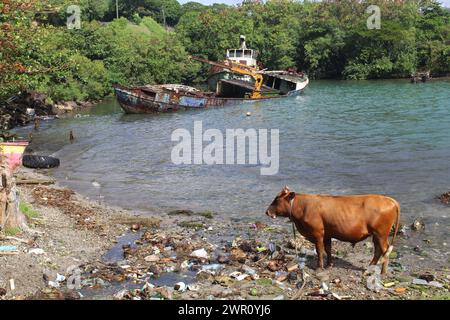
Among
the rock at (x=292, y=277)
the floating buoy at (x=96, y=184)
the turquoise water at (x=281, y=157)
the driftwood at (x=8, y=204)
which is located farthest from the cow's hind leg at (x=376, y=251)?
the floating buoy at (x=96, y=184)

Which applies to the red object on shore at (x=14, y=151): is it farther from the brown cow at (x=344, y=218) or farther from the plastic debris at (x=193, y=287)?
the brown cow at (x=344, y=218)

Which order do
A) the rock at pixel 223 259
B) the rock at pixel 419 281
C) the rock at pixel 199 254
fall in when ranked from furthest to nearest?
1. the rock at pixel 199 254
2. the rock at pixel 223 259
3. the rock at pixel 419 281

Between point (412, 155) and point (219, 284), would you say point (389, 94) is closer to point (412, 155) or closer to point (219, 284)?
point (412, 155)

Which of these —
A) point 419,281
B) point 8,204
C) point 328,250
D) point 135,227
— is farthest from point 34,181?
point 419,281

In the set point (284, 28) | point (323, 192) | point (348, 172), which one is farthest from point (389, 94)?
point (284, 28)

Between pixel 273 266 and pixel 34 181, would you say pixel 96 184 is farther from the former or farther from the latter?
pixel 273 266

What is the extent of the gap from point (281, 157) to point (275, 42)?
61.5 m

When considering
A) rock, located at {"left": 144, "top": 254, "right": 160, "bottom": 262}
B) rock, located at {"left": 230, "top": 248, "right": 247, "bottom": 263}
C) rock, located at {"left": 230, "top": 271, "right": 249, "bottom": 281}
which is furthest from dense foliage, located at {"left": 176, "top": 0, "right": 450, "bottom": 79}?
rock, located at {"left": 230, "top": 271, "right": 249, "bottom": 281}

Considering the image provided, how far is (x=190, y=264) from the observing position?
10320 mm

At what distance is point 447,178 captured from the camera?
1808 cm

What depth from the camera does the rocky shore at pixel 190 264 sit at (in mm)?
8711

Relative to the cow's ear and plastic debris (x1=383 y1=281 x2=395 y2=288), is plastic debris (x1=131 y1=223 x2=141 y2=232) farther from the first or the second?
plastic debris (x1=383 y1=281 x2=395 y2=288)

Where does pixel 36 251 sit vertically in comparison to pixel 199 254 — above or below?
above

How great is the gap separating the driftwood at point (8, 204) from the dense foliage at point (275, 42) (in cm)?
3423
